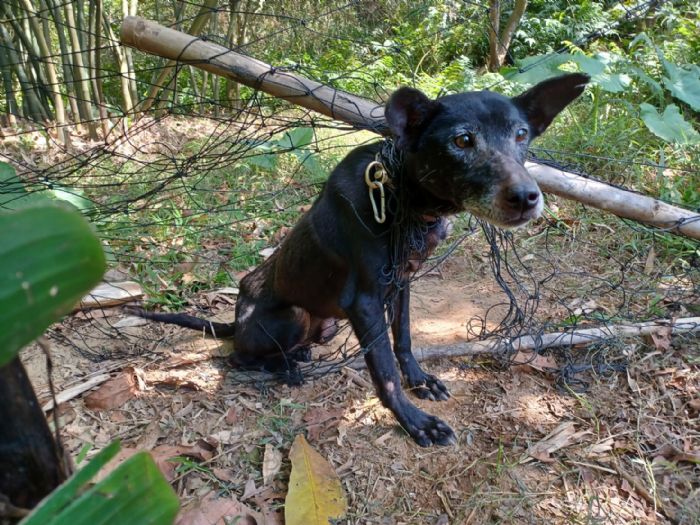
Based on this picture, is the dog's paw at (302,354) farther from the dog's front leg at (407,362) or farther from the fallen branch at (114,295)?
the fallen branch at (114,295)

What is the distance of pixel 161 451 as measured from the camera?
2545 mm

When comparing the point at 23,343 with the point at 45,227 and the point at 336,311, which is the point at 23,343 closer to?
the point at 45,227

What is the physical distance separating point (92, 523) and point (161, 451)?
2311 mm

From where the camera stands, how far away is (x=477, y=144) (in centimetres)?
229

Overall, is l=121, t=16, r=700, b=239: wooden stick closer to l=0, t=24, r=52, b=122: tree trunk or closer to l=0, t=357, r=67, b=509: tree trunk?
l=0, t=357, r=67, b=509: tree trunk

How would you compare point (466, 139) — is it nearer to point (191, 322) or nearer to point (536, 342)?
point (536, 342)

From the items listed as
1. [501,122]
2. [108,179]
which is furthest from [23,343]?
[108,179]

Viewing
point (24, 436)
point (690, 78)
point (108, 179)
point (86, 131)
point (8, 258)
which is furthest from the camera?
point (86, 131)

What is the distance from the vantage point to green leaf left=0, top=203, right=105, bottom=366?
0.38 metres

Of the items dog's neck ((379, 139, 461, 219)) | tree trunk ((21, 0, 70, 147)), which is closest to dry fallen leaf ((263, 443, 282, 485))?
dog's neck ((379, 139, 461, 219))

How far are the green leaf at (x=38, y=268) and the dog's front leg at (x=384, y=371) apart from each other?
224 centimetres

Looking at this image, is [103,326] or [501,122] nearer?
[501,122]

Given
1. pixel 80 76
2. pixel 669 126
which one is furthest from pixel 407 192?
pixel 80 76

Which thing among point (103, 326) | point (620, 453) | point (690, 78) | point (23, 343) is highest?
point (23, 343)
